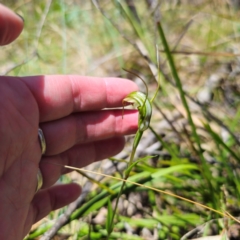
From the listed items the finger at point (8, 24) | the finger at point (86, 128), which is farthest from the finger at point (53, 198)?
the finger at point (8, 24)

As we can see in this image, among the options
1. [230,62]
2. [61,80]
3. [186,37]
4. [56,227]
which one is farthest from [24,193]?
[186,37]

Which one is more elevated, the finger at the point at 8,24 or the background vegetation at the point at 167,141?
the finger at the point at 8,24

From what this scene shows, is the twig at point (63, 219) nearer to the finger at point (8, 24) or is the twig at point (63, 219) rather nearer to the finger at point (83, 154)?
the finger at point (83, 154)

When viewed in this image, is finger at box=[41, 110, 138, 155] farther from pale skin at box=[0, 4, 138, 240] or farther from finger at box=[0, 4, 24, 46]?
finger at box=[0, 4, 24, 46]

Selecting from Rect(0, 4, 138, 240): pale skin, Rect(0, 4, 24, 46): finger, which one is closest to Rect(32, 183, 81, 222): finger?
Rect(0, 4, 138, 240): pale skin

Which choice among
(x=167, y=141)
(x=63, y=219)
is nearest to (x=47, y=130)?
(x=63, y=219)

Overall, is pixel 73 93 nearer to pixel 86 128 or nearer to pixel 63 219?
pixel 86 128
